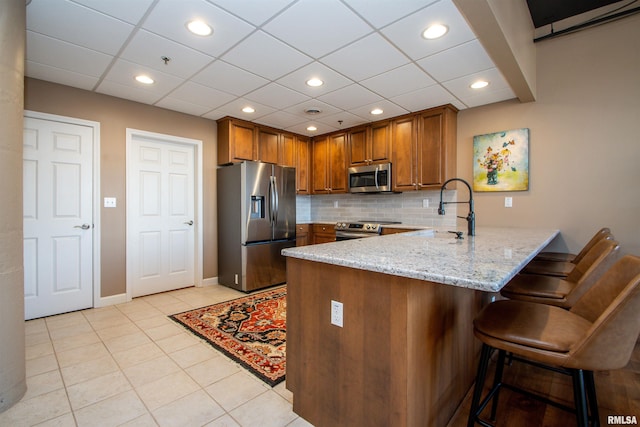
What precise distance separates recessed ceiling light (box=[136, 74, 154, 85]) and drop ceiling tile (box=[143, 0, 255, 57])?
893 mm

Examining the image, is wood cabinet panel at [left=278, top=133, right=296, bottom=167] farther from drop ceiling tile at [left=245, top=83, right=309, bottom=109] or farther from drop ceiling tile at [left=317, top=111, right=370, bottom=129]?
drop ceiling tile at [left=245, top=83, right=309, bottom=109]

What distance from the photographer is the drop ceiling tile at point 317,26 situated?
1.97 meters

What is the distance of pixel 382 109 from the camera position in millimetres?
3955

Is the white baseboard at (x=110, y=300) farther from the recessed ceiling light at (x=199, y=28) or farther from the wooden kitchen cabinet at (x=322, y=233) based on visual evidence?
the recessed ceiling light at (x=199, y=28)

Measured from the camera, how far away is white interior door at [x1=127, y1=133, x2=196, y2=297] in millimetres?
3740

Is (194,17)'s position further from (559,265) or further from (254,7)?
(559,265)

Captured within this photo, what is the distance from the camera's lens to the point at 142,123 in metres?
3.72

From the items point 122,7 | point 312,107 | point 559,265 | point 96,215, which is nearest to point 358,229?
point 312,107

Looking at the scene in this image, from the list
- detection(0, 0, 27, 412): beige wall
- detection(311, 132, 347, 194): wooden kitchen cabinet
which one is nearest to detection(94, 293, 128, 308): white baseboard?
detection(0, 0, 27, 412): beige wall

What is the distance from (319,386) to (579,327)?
119cm

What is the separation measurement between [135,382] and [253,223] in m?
2.33

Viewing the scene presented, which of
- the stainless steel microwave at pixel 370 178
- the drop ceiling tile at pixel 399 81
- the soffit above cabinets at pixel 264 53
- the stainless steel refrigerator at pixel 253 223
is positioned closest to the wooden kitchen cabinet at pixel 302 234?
the stainless steel refrigerator at pixel 253 223

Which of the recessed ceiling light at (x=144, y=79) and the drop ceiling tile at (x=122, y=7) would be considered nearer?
the drop ceiling tile at (x=122, y=7)

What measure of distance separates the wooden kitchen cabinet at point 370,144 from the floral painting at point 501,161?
1181 millimetres
